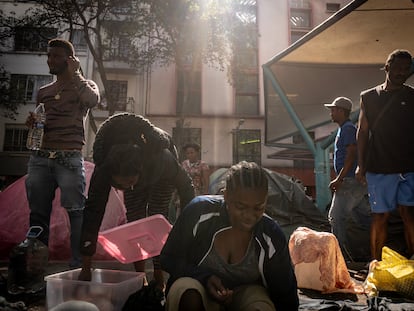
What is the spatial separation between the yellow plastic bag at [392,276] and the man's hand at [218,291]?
1451mm

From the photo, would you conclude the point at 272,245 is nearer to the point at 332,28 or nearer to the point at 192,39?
the point at 332,28

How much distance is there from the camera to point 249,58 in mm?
19875

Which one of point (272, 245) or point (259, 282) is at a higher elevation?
point (272, 245)

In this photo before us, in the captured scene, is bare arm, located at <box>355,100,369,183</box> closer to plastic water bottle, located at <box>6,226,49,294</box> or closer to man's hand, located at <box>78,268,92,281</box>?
man's hand, located at <box>78,268,92,281</box>

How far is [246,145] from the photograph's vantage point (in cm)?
1883

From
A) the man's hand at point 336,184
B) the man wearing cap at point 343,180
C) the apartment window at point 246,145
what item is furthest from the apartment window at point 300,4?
the man's hand at point 336,184

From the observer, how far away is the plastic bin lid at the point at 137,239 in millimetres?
2111

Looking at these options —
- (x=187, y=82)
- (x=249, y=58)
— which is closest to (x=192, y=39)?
(x=187, y=82)

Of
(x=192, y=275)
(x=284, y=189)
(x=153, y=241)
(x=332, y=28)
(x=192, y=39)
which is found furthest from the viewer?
(x=192, y=39)

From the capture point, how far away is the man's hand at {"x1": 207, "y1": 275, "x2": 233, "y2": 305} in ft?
4.59

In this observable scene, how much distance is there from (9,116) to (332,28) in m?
17.3

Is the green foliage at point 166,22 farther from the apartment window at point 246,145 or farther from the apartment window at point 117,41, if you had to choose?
the apartment window at point 246,145

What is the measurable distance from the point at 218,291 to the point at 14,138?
63.5 feet

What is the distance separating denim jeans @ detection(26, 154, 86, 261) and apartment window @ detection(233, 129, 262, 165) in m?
16.2
